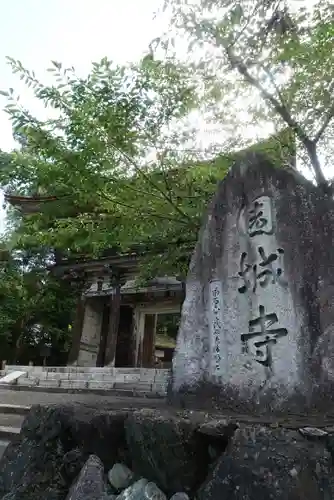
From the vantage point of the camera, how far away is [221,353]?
2852 millimetres

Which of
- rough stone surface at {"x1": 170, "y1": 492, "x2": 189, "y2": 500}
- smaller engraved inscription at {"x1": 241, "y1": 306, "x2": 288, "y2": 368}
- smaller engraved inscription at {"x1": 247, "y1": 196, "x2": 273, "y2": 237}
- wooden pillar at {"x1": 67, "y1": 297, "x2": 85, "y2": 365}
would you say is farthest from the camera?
wooden pillar at {"x1": 67, "y1": 297, "x2": 85, "y2": 365}

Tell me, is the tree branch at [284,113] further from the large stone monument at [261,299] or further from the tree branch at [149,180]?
the large stone monument at [261,299]

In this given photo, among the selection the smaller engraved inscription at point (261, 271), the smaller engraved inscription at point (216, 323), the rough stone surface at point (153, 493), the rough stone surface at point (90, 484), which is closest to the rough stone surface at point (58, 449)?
the rough stone surface at point (90, 484)

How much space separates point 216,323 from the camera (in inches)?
116

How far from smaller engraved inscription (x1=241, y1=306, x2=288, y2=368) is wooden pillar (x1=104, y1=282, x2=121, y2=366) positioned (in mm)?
9232

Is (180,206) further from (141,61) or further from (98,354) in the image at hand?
(98,354)

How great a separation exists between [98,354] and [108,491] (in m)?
11.4

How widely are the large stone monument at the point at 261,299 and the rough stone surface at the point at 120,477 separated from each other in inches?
30.8

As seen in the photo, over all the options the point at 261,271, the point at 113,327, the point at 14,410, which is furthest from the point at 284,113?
the point at 113,327

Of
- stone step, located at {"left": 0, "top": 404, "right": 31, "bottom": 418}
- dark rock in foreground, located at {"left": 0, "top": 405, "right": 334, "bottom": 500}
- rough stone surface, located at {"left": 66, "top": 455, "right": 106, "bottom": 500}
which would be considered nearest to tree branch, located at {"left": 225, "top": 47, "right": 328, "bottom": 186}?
dark rock in foreground, located at {"left": 0, "top": 405, "right": 334, "bottom": 500}

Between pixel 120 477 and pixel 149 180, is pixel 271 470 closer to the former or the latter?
pixel 120 477

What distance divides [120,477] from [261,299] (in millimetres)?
1421

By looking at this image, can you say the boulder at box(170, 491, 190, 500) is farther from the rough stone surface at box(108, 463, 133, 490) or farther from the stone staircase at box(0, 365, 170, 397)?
the stone staircase at box(0, 365, 170, 397)

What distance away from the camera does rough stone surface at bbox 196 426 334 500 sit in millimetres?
1586
